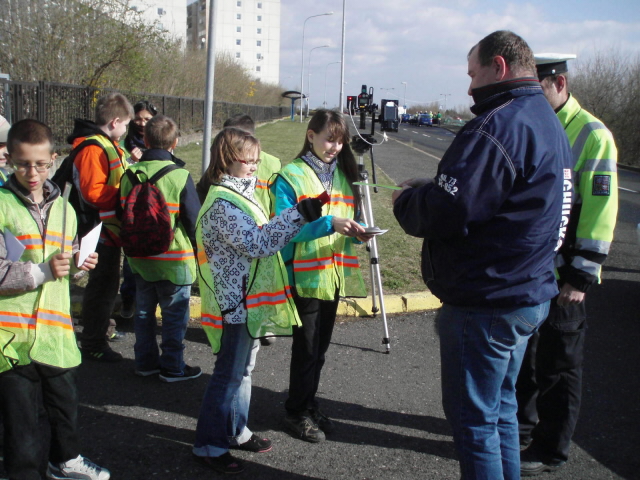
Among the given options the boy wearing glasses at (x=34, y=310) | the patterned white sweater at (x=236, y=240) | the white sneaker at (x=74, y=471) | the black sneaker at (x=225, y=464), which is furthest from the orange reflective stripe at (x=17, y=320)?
the black sneaker at (x=225, y=464)

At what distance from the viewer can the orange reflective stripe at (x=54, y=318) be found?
267cm

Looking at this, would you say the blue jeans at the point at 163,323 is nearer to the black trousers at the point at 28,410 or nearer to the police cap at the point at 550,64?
the black trousers at the point at 28,410

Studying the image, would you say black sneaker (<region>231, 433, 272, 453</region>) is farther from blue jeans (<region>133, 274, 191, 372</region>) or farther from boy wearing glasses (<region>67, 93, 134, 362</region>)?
boy wearing glasses (<region>67, 93, 134, 362</region>)

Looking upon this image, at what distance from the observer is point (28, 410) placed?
2639 mm

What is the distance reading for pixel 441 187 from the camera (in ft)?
7.34

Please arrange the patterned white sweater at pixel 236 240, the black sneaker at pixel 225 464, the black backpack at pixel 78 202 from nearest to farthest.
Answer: the patterned white sweater at pixel 236 240 → the black sneaker at pixel 225 464 → the black backpack at pixel 78 202

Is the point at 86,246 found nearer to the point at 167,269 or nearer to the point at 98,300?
the point at 167,269

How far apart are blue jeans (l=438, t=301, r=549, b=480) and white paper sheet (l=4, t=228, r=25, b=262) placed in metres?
1.88

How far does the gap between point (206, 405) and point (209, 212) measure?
3.33 ft

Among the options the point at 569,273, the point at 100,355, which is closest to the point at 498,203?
the point at 569,273

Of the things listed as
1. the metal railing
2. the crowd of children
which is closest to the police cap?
the crowd of children

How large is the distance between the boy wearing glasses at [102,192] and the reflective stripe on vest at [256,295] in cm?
155

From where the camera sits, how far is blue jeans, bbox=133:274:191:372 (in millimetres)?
4129

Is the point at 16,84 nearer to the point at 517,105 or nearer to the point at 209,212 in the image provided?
the point at 209,212
